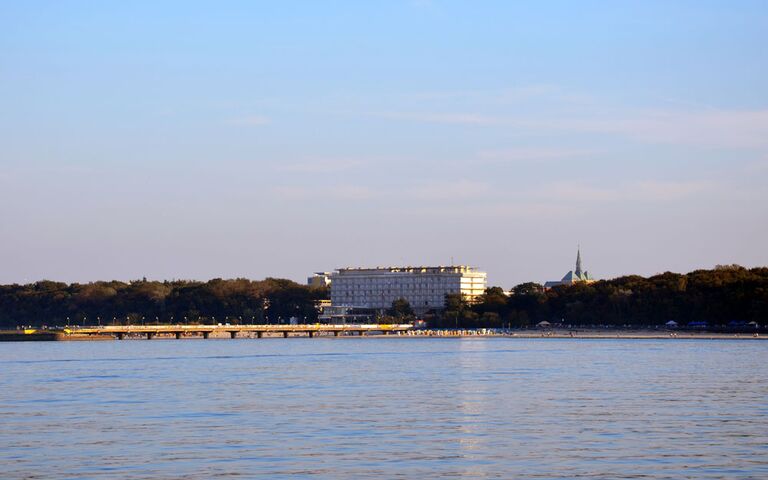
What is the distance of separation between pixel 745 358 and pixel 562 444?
227 feet


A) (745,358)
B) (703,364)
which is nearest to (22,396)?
A: (703,364)

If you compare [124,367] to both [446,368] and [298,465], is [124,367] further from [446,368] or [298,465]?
[298,465]

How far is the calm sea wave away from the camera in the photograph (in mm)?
34938

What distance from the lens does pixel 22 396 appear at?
199 ft

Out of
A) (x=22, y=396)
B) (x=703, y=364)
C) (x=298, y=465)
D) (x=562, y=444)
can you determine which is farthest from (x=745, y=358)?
A: (x=298, y=465)

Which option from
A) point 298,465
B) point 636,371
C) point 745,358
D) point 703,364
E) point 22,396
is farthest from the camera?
point 745,358

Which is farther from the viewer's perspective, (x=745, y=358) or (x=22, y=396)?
(x=745, y=358)

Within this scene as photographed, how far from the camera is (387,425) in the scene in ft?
147

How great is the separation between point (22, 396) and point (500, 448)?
97.6 feet

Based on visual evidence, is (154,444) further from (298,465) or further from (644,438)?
(644,438)

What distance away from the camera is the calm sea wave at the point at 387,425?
34938 millimetres

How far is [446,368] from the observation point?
8694 cm

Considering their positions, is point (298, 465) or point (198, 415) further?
point (198, 415)

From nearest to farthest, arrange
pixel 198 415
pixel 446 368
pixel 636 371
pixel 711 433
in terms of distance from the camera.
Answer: pixel 711 433 < pixel 198 415 < pixel 636 371 < pixel 446 368
